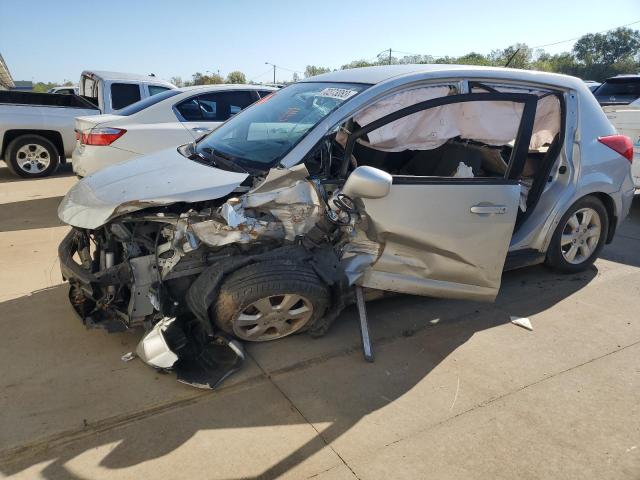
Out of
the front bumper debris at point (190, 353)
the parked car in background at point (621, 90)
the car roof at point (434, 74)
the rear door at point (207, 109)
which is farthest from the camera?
the parked car in background at point (621, 90)

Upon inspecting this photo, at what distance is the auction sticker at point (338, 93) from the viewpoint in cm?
321

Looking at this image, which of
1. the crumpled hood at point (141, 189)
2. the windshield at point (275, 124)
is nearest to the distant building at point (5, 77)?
the windshield at point (275, 124)

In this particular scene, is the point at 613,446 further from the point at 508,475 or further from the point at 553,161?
the point at 553,161

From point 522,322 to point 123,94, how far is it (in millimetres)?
8758

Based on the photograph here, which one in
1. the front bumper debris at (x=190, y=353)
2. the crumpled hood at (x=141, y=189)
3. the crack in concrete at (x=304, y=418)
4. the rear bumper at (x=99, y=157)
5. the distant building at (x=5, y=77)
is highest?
the distant building at (x=5, y=77)

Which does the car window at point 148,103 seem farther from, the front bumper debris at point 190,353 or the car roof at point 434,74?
the front bumper debris at point 190,353

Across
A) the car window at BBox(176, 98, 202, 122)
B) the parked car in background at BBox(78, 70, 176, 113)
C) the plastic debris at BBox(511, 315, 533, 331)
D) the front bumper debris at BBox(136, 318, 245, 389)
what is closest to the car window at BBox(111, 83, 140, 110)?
the parked car in background at BBox(78, 70, 176, 113)

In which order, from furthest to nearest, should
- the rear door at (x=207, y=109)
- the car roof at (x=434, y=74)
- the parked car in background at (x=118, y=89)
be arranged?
the parked car in background at (x=118, y=89)
the rear door at (x=207, y=109)
the car roof at (x=434, y=74)

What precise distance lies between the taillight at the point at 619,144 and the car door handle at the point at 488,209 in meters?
1.53

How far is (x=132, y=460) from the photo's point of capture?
7.26 ft

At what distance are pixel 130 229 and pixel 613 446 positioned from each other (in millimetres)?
2896

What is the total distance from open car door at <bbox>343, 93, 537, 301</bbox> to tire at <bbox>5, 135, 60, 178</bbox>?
764cm

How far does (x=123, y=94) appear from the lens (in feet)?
31.2

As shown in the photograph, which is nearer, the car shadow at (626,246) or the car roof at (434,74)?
the car roof at (434,74)
